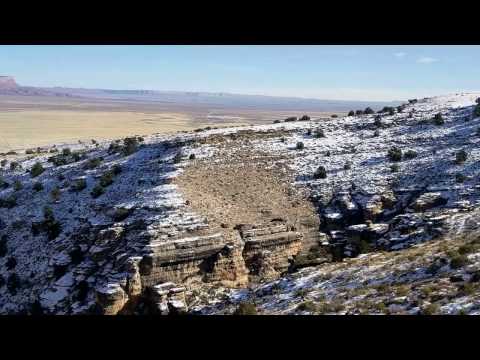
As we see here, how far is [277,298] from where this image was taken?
16859mm

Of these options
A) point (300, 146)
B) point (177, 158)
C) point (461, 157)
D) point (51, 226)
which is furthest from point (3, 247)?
point (461, 157)

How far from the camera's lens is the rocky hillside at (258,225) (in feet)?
53.9

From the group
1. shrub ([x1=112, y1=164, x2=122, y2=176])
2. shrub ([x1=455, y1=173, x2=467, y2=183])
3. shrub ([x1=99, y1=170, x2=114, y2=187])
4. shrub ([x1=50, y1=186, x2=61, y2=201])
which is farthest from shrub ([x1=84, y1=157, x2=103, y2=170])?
shrub ([x1=455, y1=173, x2=467, y2=183])

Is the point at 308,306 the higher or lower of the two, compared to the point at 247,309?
higher

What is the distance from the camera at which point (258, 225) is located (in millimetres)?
23672

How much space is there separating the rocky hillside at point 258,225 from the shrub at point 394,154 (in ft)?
0.65

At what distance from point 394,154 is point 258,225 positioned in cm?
1101

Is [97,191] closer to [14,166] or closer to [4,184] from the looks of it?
[4,184]

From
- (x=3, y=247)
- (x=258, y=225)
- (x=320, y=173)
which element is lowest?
(x=3, y=247)

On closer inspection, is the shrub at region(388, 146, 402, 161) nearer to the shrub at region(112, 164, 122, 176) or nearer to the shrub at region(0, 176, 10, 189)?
the shrub at region(112, 164, 122, 176)

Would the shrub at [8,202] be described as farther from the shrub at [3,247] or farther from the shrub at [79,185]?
the shrub at [3,247]

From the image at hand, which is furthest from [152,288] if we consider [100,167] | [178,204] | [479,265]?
[100,167]
